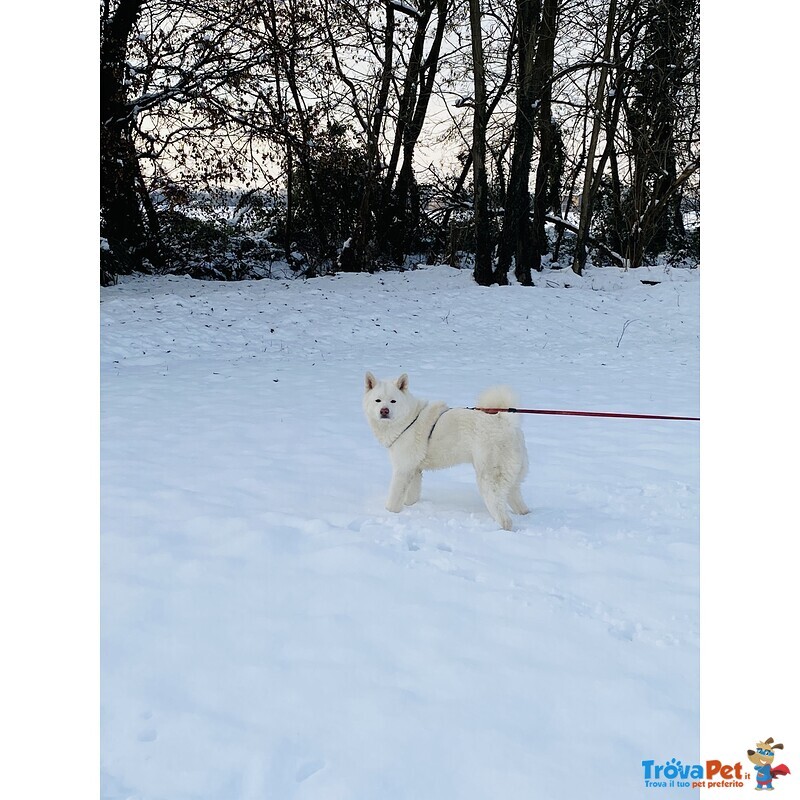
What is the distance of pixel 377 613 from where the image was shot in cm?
323

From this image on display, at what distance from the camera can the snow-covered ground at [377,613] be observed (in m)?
2.36

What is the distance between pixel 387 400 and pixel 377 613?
1.66m

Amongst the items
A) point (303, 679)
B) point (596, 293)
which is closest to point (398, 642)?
point (303, 679)

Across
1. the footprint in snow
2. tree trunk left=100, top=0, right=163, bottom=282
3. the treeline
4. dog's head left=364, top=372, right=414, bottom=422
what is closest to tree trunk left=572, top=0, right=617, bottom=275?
the treeline

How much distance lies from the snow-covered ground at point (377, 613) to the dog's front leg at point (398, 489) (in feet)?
0.44

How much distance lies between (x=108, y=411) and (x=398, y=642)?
536 centimetres

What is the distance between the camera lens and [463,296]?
15422mm

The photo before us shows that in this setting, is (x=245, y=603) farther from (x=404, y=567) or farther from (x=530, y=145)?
(x=530, y=145)

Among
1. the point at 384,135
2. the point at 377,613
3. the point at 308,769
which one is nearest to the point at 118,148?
the point at 384,135

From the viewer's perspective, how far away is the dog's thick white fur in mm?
4273
